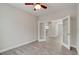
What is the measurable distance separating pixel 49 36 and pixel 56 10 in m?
0.80

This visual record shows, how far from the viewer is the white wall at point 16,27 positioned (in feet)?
8.28

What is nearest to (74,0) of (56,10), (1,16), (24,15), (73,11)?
(56,10)

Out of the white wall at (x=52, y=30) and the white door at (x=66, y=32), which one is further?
the white door at (x=66, y=32)

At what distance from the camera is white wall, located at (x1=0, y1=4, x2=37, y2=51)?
2.52 metres

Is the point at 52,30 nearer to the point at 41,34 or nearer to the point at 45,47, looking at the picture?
the point at 41,34

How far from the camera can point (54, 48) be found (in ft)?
8.49

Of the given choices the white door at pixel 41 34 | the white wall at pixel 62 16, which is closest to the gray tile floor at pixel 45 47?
the white door at pixel 41 34

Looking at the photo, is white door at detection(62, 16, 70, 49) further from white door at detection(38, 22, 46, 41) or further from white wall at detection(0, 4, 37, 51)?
white wall at detection(0, 4, 37, 51)

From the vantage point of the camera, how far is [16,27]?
2676 millimetres

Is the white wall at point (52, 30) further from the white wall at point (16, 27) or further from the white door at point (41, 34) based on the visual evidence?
the white wall at point (16, 27)

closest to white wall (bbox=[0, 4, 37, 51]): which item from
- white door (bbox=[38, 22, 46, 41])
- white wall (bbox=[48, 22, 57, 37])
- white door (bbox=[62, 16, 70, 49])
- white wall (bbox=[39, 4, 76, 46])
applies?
white door (bbox=[38, 22, 46, 41])

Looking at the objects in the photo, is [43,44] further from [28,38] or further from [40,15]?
[40,15]

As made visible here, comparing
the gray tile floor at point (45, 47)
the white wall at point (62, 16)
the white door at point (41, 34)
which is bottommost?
the gray tile floor at point (45, 47)

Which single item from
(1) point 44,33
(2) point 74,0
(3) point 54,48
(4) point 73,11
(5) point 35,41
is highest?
(4) point 73,11
